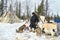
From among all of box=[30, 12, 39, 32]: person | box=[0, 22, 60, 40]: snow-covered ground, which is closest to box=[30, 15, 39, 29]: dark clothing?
box=[30, 12, 39, 32]: person

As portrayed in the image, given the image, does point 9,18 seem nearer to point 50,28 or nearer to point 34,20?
point 34,20

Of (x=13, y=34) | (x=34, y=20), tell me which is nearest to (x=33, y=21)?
(x=34, y=20)

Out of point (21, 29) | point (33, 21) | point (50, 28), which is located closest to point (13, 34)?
point (21, 29)

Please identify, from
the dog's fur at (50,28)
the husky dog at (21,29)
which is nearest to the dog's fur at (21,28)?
the husky dog at (21,29)

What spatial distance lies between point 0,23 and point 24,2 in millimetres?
402

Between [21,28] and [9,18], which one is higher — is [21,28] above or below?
below

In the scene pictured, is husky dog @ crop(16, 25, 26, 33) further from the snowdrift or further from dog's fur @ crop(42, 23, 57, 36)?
dog's fur @ crop(42, 23, 57, 36)

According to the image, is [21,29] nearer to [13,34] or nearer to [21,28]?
[21,28]

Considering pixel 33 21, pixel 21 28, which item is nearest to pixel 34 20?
pixel 33 21

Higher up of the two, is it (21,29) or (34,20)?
(34,20)

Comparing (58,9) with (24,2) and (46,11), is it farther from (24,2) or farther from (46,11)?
(24,2)

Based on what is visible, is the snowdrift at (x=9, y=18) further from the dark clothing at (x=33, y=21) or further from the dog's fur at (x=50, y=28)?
the dog's fur at (x=50, y=28)

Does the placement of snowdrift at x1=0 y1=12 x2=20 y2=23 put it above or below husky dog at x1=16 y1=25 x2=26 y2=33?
above

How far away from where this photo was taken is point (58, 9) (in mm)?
1974
